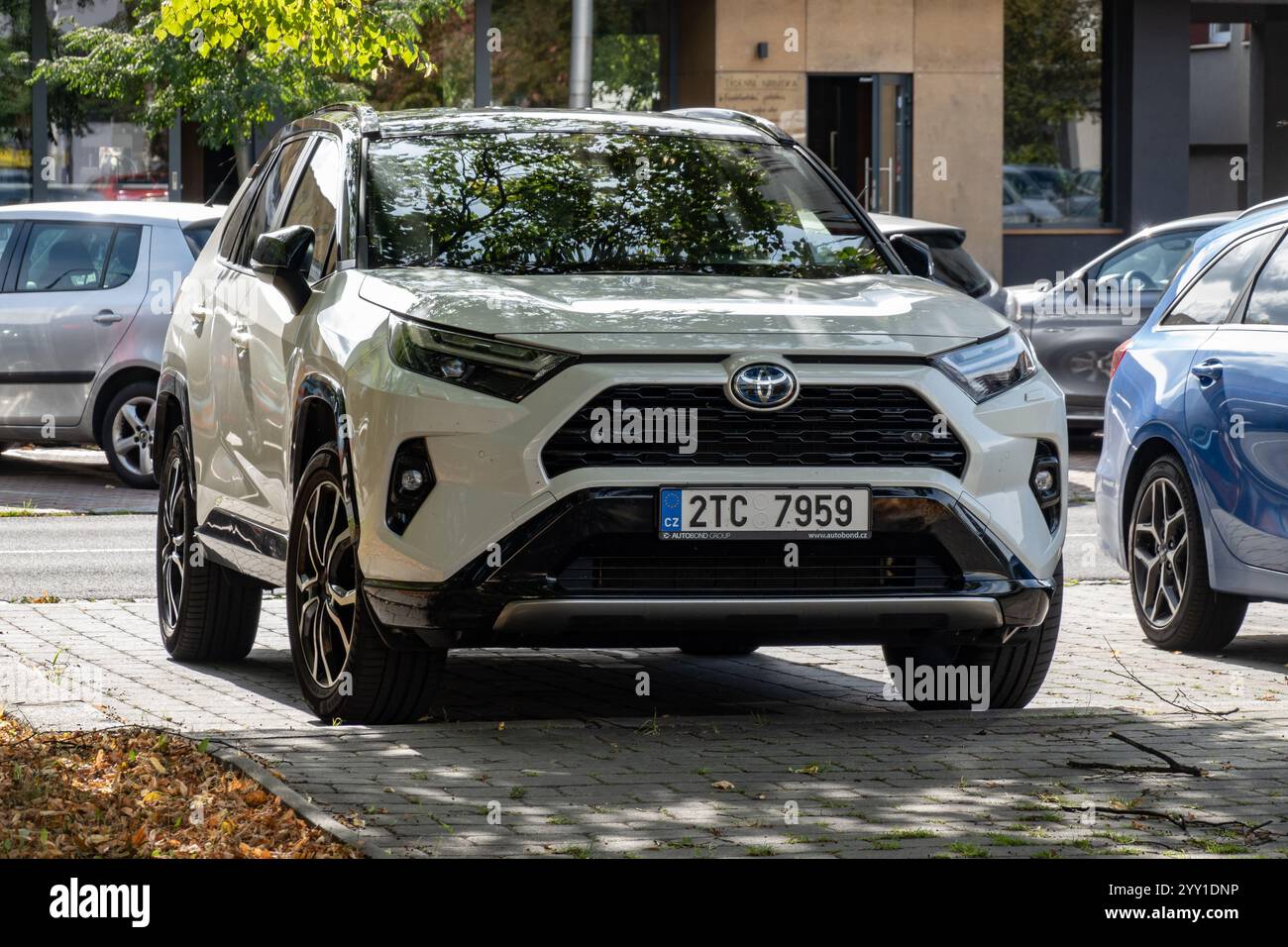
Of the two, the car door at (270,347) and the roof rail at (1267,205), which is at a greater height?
the roof rail at (1267,205)

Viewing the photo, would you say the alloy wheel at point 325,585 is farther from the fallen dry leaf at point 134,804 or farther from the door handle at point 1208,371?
the door handle at point 1208,371

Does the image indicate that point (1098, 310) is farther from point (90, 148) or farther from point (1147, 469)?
point (90, 148)

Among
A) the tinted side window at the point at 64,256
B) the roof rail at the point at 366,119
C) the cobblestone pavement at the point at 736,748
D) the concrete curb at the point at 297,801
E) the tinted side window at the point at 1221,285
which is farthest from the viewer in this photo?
the tinted side window at the point at 64,256

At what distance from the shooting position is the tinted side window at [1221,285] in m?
9.08

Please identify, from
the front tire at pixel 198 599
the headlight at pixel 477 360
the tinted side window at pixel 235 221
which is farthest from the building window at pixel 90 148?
the headlight at pixel 477 360

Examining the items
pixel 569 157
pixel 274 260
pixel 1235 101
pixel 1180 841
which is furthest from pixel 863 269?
pixel 1235 101

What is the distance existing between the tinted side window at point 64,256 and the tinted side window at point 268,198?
24.7 feet

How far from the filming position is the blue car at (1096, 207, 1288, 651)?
333 inches

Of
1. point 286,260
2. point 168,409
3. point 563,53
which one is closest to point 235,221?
point 168,409

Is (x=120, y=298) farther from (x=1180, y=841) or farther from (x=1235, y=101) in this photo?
(x=1235, y=101)

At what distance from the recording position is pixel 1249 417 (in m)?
8.50

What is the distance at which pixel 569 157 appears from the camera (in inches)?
305
